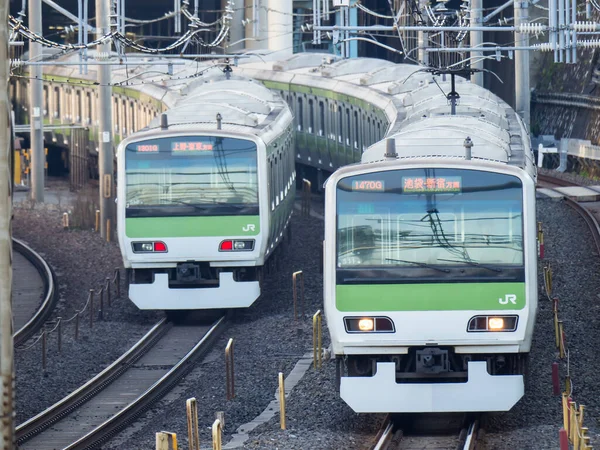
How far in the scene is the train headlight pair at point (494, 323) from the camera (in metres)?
11.4

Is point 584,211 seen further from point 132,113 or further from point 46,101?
point 46,101

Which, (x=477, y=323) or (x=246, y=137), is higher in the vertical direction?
(x=246, y=137)

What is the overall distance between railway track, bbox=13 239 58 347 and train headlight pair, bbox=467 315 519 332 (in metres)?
7.89

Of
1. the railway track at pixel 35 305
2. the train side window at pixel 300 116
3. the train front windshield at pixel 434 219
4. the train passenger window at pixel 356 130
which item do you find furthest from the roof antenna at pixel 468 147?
the train side window at pixel 300 116

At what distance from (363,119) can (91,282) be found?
251 inches

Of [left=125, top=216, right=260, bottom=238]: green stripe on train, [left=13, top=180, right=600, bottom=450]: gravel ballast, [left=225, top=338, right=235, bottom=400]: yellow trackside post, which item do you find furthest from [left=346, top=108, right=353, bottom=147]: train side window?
[left=225, top=338, right=235, bottom=400]: yellow trackside post

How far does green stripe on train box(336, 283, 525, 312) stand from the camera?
37.3 ft

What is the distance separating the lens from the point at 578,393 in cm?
1262

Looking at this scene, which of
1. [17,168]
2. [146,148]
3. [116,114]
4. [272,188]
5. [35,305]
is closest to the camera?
[146,148]

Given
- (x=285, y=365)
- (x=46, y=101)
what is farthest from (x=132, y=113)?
(x=285, y=365)

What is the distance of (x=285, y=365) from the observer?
15352 millimetres

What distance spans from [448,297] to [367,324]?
712 mm

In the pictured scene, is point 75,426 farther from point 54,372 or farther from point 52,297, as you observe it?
point 52,297

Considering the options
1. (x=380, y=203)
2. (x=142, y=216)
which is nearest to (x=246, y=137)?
(x=142, y=216)
